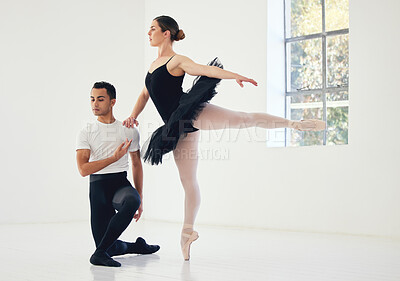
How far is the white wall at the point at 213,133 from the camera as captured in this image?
4.32m

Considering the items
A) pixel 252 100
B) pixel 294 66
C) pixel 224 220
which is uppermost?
pixel 294 66

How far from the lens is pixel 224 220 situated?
520 centimetres

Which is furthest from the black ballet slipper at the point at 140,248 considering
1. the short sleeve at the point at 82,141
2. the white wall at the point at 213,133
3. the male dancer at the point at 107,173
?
the white wall at the point at 213,133

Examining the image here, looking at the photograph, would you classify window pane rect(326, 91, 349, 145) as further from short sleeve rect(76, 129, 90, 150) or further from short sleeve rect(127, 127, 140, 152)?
short sleeve rect(76, 129, 90, 150)

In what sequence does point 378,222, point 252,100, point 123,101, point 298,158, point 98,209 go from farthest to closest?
point 123,101
point 252,100
point 298,158
point 378,222
point 98,209

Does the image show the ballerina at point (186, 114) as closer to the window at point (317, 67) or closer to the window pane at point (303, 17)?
the window at point (317, 67)

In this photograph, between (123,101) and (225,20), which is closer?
(225,20)

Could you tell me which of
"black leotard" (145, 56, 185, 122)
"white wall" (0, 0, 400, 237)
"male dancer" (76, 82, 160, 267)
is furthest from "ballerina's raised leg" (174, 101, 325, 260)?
"white wall" (0, 0, 400, 237)

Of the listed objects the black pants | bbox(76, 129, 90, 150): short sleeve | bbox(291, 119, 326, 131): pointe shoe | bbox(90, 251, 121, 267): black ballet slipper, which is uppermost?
bbox(291, 119, 326, 131): pointe shoe

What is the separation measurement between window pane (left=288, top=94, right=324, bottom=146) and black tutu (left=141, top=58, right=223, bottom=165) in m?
2.35

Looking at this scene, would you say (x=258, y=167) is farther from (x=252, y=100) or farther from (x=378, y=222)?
(x=378, y=222)

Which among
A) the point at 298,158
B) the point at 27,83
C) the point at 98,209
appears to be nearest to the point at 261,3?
the point at 298,158

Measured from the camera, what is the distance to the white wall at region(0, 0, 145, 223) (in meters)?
5.31

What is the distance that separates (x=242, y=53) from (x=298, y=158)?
1.17 m
